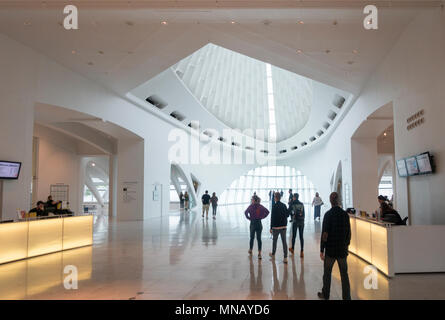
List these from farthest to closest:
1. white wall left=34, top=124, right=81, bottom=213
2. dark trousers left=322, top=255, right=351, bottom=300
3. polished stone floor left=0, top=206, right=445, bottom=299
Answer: white wall left=34, top=124, right=81, bottom=213 → polished stone floor left=0, top=206, right=445, bottom=299 → dark trousers left=322, top=255, right=351, bottom=300

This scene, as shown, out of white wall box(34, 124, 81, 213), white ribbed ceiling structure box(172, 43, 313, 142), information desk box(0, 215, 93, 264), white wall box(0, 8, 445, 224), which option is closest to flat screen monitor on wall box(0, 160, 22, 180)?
white wall box(0, 8, 445, 224)

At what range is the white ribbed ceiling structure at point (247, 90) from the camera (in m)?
24.1

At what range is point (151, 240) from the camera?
34.6ft

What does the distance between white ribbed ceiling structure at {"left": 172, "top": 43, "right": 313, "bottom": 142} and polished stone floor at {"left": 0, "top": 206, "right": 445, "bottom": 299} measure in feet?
46.8

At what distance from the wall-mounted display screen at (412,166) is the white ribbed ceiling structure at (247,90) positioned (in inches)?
573

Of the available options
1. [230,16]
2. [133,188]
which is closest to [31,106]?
[230,16]

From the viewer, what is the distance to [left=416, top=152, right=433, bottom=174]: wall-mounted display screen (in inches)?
299

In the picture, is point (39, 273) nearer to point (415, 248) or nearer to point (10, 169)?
point (10, 169)

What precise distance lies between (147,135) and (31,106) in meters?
8.28

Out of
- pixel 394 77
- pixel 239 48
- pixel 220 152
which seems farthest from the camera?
pixel 220 152

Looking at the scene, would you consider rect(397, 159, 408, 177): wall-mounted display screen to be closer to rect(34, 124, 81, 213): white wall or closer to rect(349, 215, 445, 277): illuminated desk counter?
rect(349, 215, 445, 277): illuminated desk counter

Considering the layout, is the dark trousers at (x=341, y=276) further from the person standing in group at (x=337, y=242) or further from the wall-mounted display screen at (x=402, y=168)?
the wall-mounted display screen at (x=402, y=168)

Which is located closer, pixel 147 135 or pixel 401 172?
pixel 401 172
